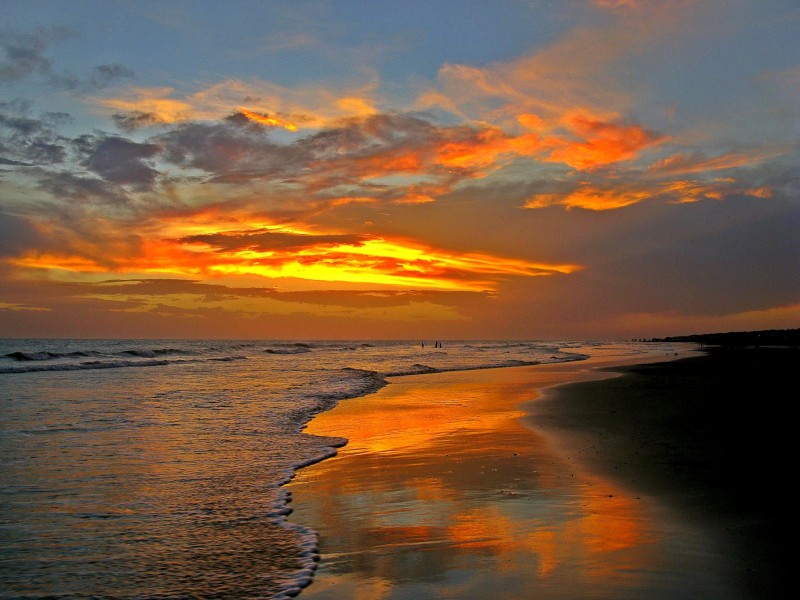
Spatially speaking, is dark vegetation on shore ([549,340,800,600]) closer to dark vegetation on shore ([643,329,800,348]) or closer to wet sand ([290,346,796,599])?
wet sand ([290,346,796,599])

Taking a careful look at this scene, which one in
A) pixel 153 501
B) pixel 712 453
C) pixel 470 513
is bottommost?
pixel 153 501

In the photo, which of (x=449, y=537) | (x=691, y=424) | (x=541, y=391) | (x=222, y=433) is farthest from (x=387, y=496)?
(x=541, y=391)

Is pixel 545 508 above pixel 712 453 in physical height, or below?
below

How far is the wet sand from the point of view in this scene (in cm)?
623

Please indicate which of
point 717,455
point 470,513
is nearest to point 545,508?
point 470,513

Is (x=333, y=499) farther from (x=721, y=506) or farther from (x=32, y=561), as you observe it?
(x=721, y=506)

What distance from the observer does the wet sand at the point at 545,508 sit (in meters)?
6.23

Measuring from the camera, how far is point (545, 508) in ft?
28.8

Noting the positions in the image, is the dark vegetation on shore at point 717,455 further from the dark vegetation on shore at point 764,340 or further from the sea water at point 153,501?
the dark vegetation on shore at point 764,340

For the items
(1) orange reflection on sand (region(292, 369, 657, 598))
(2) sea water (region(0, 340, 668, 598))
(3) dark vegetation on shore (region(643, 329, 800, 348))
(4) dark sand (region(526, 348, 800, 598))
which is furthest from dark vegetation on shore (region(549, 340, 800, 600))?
(3) dark vegetation on shore (region(643, 329, 800, 348))

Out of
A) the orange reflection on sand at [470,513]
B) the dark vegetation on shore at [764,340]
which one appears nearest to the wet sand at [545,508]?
the orange reflection on sand at [470,513]

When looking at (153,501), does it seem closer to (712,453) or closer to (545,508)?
(545,508)

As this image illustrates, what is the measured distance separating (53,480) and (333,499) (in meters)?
5.21

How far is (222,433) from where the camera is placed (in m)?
16.2
